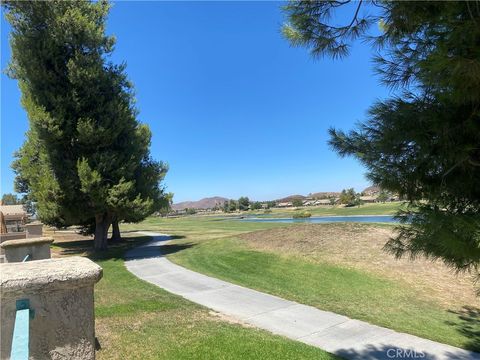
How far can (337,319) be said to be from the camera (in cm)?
725

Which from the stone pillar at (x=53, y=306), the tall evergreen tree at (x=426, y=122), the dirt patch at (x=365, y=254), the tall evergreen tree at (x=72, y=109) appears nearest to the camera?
the stone pillar at (x=53, y=306)

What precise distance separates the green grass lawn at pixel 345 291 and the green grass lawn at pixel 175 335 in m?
2.30

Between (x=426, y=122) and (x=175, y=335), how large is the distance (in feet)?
15.1

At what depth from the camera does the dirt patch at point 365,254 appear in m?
9.99

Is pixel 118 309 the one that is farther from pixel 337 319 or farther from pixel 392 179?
pixel 392 179

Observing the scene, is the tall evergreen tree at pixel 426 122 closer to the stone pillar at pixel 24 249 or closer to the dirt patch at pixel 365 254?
the stone pillar at pixel 24 249

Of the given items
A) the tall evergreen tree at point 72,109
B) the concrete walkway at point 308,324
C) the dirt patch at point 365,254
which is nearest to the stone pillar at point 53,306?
the concrete walkway at point 308,324

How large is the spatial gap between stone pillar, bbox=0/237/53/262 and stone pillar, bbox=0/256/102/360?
155 inches

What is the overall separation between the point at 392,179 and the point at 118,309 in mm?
5789

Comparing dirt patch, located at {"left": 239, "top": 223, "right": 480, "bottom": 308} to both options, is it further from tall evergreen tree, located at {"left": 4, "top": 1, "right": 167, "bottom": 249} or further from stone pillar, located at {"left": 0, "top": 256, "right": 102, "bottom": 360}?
stone pillar, located at {"left": 0, "top": 256, "right": 102, "bottom": 360}

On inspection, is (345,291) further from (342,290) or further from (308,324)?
(308,324)

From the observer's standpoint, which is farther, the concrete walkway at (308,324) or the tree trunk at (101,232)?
the tree trunk at (101,232)

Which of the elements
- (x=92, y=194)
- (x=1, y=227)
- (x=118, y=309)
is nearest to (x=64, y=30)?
(x=92, y=194)

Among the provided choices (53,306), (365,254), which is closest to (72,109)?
(365,254)
